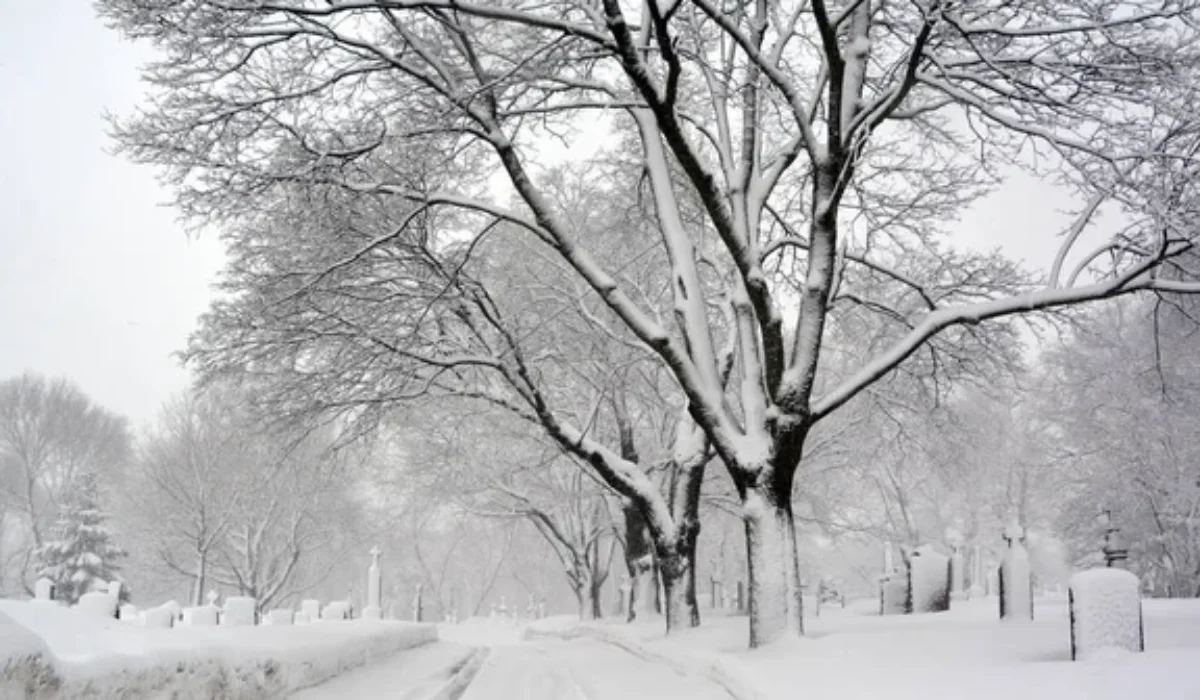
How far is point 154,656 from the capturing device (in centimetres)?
672

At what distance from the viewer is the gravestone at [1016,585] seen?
12570 mm

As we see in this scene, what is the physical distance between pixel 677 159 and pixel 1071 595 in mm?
7008

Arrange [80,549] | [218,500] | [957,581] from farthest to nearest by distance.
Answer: [80,549] < [218,500] < [957,581]

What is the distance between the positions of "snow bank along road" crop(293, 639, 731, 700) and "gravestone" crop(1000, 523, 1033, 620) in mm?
4839

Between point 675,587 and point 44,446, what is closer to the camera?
point 675,587

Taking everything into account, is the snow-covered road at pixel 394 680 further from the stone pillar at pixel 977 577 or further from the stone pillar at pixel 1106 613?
the stone pillar at pixel 977 577

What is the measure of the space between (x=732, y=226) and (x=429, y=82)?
12.3 ft

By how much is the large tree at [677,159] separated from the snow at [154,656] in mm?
4342

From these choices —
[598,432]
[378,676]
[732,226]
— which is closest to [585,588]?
[598,432]

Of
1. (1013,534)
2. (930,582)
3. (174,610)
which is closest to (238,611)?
(174,610)

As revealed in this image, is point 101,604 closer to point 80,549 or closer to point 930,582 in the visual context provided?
point 930,582

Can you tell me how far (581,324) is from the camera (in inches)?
801

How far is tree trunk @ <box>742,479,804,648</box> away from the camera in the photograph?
1002cm

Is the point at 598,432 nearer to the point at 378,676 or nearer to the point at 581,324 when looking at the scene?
the point at 581,324
